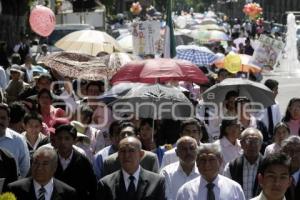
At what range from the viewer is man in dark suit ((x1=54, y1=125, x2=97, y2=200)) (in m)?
7.80

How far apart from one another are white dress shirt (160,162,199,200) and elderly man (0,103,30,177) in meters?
1.36

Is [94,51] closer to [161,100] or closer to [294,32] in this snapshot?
[161,100]

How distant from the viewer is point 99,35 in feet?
54.8

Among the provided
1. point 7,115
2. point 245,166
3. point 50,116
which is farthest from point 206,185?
point 50,116

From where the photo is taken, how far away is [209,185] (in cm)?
683

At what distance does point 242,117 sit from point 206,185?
145 inches

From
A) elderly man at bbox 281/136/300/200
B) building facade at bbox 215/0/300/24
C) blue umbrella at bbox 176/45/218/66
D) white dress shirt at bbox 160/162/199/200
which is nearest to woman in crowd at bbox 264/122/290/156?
elderly man at bbox 281/136/300/200

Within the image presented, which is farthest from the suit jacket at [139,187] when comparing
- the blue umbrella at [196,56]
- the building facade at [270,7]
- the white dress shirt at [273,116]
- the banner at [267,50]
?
the building facade at [270,7]

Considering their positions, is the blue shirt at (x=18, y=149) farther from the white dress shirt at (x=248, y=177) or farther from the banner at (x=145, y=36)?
the banner at (x=145, y=36)

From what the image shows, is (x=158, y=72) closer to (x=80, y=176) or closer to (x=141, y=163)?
(x=141, y=163)

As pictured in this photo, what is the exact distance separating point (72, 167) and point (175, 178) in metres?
0.98

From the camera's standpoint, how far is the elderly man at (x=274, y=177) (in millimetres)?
5828

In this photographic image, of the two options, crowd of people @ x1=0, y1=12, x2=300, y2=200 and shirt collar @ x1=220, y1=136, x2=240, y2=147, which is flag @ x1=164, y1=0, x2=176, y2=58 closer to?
crowd of people @ x1=0, y1=12, x2=300, y2=200

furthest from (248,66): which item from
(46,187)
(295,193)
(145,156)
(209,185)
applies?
(46,187)
